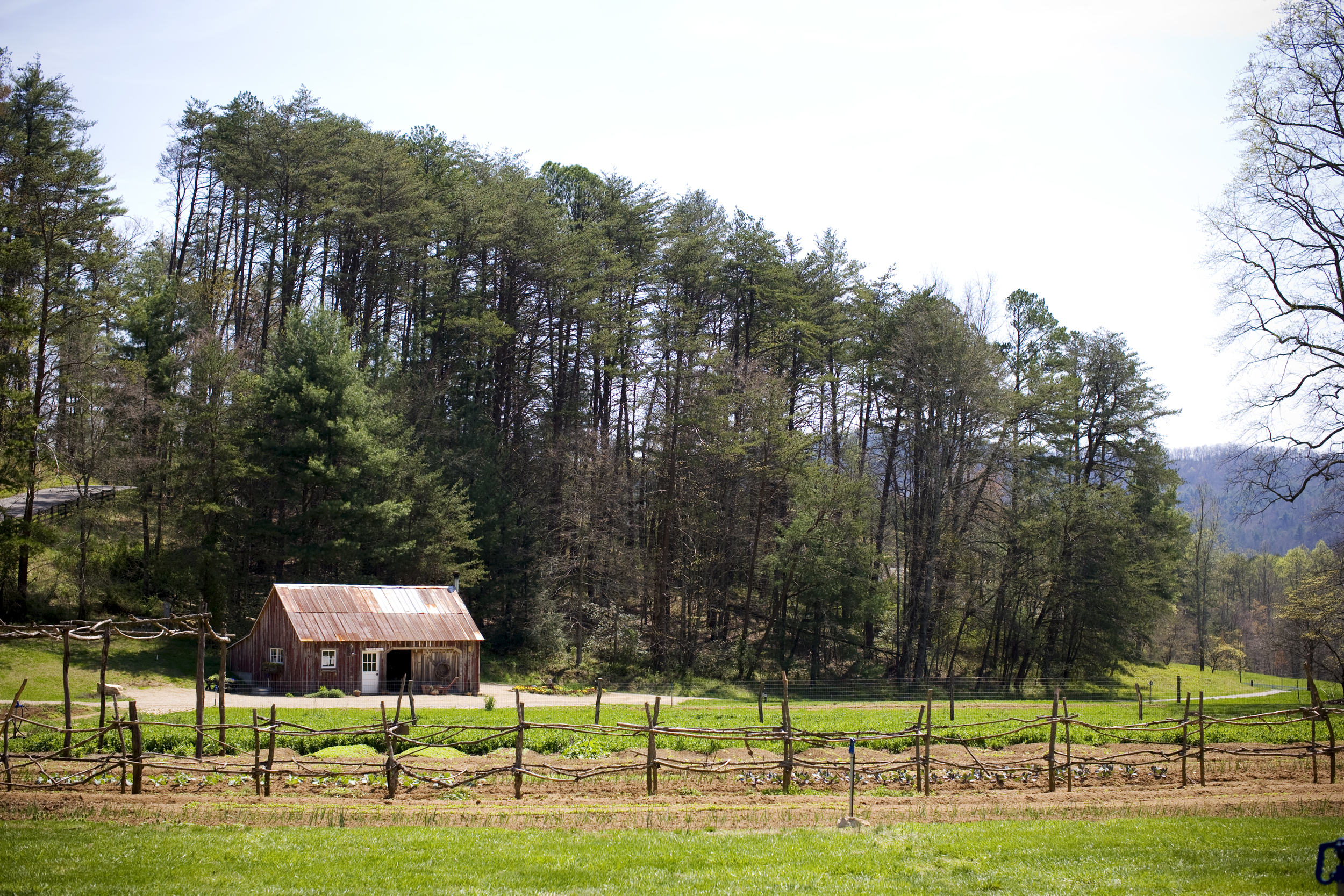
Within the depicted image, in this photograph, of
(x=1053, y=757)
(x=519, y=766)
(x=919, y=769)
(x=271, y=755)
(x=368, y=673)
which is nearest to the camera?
(x=271, y=755)

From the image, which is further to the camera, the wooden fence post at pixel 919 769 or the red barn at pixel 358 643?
the red barn at pixel 358 643

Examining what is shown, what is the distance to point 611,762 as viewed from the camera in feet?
53.7

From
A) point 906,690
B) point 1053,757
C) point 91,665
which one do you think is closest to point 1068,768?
point 1053,757

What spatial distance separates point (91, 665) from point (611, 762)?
22.3 meters

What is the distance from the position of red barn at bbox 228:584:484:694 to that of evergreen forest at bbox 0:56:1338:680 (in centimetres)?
425

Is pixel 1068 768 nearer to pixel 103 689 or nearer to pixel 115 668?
pixel 103 689

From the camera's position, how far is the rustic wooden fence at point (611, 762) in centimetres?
1378

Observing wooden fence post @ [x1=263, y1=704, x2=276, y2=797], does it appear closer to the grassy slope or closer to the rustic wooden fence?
the rustic wooden fence

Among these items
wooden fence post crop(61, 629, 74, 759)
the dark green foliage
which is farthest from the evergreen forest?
wooden fence post crop(61, 629, 74, 759)

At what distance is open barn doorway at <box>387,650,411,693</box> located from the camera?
3009 centimetres

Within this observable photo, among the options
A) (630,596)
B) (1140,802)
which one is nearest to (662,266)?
(630,596)

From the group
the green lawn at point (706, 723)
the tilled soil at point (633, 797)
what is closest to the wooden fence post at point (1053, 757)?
the tilled soil at point (633, 797)

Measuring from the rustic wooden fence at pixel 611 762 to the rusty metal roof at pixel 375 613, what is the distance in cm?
993

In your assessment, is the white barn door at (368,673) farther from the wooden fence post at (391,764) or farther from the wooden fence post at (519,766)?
the wooden fence post at (519,766)
